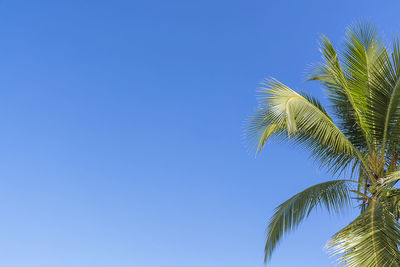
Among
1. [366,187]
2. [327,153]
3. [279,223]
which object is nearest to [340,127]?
[327,153]

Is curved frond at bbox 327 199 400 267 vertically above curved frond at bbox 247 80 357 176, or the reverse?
curved frond at bbox 247 80 357 176

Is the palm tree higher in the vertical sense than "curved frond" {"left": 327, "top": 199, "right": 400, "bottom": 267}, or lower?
higher

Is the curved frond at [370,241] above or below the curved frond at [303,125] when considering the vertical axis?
below

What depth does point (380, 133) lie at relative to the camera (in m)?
9.45

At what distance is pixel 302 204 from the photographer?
31.0ft

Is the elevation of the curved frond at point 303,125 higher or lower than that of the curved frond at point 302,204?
higher

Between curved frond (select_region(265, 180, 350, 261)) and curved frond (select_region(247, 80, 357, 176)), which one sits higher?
curved frond (select_region(247, 80, 357, 176))

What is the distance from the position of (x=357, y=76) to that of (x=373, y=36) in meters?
0.99

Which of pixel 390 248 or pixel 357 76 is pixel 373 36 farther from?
pixel 390 248

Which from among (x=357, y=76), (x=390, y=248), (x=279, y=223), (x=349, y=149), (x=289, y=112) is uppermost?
(x=357, y=76)

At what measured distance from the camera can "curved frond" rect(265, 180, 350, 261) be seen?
30.9 feet

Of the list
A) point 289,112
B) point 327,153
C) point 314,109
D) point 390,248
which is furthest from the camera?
point 327,153

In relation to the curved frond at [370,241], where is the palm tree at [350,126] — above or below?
above

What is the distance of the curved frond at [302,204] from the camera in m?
9.42
